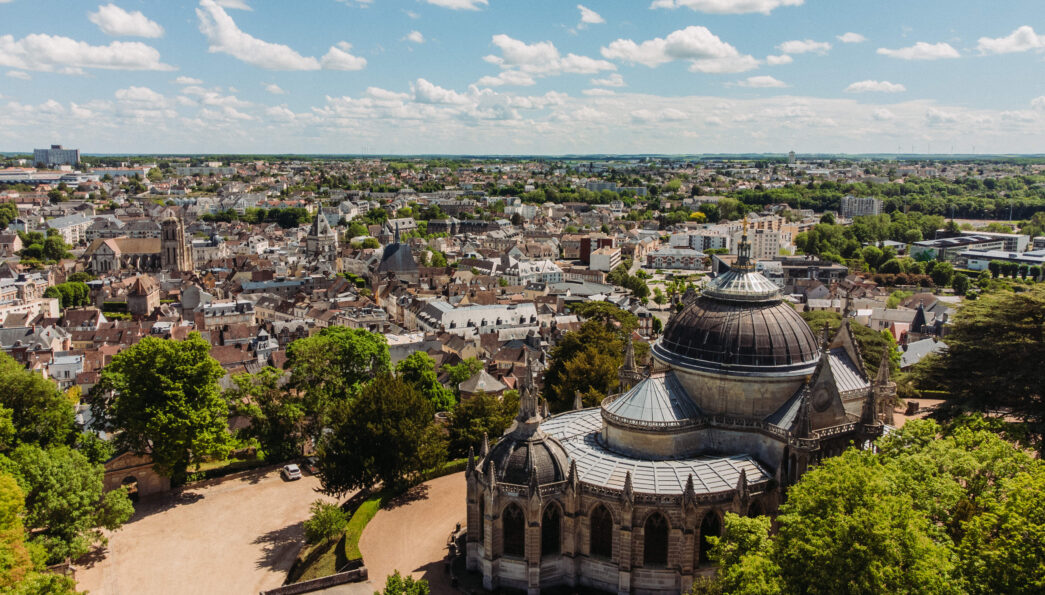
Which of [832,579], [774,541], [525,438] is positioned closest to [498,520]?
[525,438]

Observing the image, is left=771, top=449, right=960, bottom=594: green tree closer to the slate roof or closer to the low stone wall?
the slate roof

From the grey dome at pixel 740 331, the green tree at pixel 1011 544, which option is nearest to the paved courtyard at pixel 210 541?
the grey dome at pixel 740 331

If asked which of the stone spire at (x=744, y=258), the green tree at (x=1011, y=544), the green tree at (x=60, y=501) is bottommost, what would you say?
the green tree at (x=60, y=501)

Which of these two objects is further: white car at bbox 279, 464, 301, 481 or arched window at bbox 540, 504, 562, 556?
white car at bbox 279, 464, 301, 481

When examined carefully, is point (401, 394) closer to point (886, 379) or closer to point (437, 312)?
point (886, 379)

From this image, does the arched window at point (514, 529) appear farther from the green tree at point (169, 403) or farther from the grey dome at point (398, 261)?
the grey dome at point (398, 261)

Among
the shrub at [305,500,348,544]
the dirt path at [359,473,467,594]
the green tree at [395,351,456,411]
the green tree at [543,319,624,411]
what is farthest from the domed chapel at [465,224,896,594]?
the green tree at [395,351,456,411]

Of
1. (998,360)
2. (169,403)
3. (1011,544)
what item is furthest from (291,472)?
(998,360)
